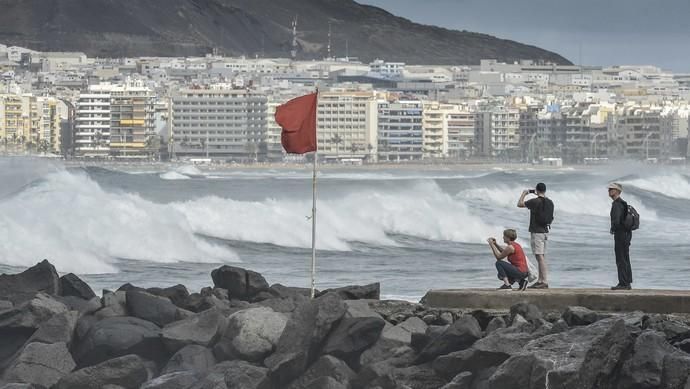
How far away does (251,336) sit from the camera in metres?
10.9

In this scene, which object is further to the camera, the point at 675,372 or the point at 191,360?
the point at 191,360

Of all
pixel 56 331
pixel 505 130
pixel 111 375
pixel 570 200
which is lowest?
pixel 505 130

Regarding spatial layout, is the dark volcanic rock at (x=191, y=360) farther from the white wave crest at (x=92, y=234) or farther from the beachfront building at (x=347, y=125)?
the beachfront building at (x=347, y=125)

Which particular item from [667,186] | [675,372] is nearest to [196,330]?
[675,372]

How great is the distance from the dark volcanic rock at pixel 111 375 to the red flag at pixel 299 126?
2.94 m

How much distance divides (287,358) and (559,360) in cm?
157

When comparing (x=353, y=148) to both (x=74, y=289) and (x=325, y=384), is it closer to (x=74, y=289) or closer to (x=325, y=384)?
(x=74, y=289)

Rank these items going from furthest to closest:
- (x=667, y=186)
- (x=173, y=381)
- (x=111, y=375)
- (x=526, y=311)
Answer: (x=667, y=186) < (x=526, y=311) < (x=111, y=375) < (x=173, y=381)

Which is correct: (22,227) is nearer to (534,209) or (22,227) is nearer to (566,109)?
(534,209)

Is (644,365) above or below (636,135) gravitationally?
above

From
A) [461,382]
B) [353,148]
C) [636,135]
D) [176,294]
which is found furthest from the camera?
[636,135]

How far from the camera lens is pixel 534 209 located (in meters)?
12.8

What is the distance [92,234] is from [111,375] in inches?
587

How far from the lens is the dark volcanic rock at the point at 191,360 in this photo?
1084 cm
